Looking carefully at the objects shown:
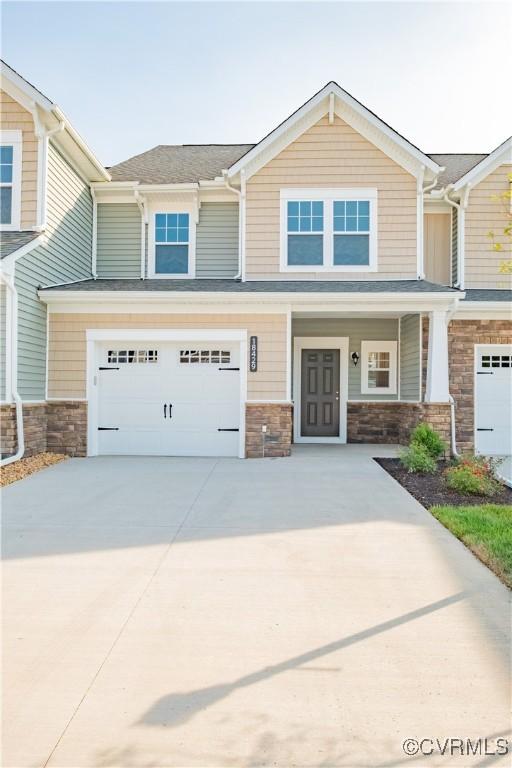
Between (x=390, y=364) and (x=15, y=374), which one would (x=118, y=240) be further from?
(x=390, y=364)

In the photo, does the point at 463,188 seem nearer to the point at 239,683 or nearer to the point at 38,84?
the point at 38,84

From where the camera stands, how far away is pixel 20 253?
386 inches

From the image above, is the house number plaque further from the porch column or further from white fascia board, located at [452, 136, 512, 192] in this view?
white fascia board, located at [452, 136, 512, 192]

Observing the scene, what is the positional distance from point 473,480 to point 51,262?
9047mm

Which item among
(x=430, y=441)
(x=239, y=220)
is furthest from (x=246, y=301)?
(x=430, y=441)

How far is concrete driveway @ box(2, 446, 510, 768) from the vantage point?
8.41ft

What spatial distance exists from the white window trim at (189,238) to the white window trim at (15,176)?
3245mm

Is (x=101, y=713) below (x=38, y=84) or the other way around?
below

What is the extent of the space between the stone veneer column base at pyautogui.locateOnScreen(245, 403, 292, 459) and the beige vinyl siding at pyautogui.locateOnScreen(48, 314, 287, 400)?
0.37 metres

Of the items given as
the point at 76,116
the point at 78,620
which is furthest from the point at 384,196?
the point at 78,620

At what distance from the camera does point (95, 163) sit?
1224 centimetres

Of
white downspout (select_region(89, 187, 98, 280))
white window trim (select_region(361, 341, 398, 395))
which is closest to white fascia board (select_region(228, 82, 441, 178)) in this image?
white downspout (select_region(89, 187, 98, 280))

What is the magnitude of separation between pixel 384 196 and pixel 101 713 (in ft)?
37.9

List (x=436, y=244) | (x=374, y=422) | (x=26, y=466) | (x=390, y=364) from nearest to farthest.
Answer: (x=26, y=466) → (x=436, y=244) → (x=374, y=422) → (x=390, y=364)
